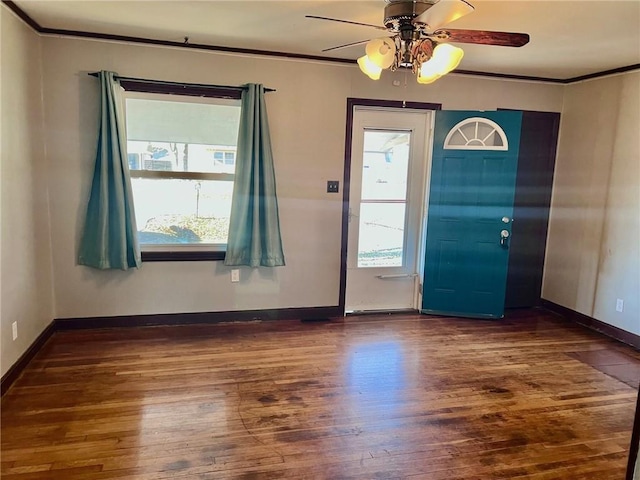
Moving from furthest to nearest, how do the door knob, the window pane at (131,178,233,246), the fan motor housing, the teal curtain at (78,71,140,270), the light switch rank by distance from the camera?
the door knob, the light switch, the window pane at (131,178,233,246), the teal curtain at (78,71,140,270), the fan motor housing

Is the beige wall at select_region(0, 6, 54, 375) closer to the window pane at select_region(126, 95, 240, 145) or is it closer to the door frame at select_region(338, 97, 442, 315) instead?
the window pane at select_region(126, 95, 240, 145)

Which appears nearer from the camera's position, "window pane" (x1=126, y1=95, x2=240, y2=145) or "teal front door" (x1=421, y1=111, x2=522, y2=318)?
"window pane" (x1=126, y1=95, x2=240, y2=145)

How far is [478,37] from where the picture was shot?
7.86 feet

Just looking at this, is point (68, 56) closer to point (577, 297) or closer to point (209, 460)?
point (209, 460)

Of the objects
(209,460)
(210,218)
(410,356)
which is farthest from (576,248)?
(209,460)

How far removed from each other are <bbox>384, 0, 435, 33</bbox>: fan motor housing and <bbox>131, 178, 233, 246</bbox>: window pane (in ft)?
6.96

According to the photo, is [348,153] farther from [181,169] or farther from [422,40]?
[422,40]

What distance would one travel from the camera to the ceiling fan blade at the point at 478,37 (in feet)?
7.68

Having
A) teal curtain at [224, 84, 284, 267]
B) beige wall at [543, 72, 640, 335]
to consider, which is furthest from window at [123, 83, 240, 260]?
beige wall at [543, 72, 640, 335]

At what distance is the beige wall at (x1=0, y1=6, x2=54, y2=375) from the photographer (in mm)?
2879

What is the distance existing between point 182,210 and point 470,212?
2.78 metres

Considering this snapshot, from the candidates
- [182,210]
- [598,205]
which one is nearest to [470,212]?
[598,205]

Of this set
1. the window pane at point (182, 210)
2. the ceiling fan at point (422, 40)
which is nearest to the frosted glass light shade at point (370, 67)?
the ceiling fan at point (422, 40)

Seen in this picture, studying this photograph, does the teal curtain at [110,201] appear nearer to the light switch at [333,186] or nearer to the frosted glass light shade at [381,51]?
the light switch at [333,186]
